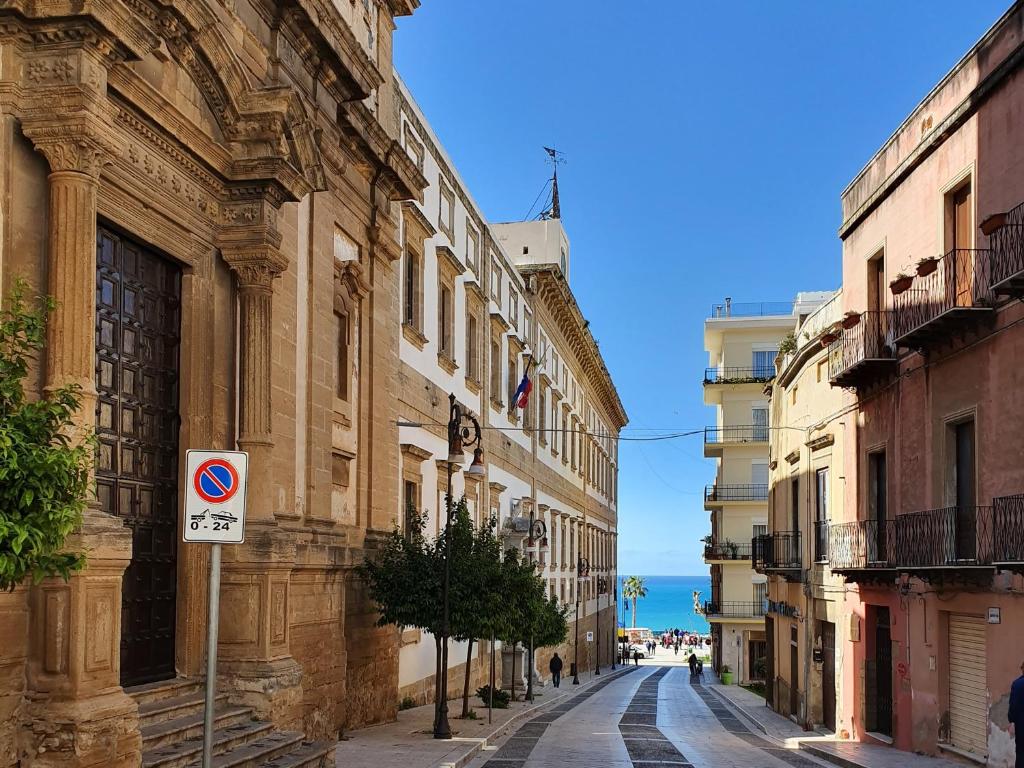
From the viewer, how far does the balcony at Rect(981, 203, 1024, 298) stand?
1468 centimetres

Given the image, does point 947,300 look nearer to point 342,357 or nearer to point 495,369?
point 342,357

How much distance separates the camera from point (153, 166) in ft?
39.0

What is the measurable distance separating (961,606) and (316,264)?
33.8ft

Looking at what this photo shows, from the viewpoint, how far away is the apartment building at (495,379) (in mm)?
23344

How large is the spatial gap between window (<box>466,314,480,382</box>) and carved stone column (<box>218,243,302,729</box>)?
15.3 metres

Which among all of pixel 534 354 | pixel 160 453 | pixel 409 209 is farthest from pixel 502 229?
pixel 160 453

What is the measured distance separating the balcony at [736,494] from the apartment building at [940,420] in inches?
1352

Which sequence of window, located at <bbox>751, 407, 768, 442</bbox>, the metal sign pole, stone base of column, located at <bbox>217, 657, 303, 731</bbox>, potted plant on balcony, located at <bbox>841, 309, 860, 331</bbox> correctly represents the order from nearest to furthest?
1. the metal sign pole
2. stone base of column, located at <bbox>217, 657, 303, 731</bbox>
3. potted plant on balcony, located at <bbox>841, 309, 860, 331</bbox>
4. window, located at <bbox>751, 407, 768, 442</bbox>

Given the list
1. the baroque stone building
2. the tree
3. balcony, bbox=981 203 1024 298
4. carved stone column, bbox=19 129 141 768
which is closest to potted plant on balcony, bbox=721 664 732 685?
the baroque stone building

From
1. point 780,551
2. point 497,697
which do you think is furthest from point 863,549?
point 780,551

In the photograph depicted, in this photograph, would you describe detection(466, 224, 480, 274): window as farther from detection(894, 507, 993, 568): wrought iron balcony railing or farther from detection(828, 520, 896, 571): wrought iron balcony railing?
detection(894, 507, 993, 568): wrought iron balcony railing

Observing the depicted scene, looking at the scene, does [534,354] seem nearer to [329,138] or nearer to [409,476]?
[409,476]

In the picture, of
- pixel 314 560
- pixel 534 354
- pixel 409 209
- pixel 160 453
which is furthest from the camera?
pixel 534 354

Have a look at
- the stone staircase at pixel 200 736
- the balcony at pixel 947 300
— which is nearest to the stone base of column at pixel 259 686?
the stone staircase at pixel 200 736
